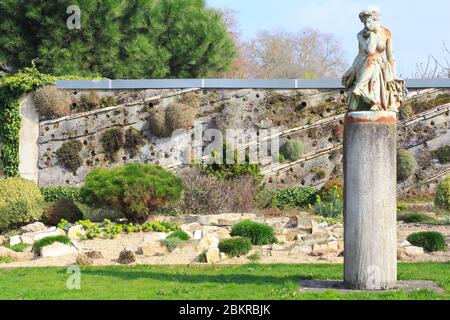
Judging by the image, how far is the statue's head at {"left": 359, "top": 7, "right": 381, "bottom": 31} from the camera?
1055cm

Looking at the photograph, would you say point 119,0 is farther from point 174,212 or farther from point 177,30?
point 174,212

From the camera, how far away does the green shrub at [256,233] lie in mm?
15172

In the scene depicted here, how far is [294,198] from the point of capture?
908 inches

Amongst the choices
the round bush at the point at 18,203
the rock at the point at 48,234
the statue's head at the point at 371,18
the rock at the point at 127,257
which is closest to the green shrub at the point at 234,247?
the rock at the point at 127,257

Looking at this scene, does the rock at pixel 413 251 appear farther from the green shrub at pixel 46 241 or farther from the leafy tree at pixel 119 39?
the leafy tree at pixel 119 39

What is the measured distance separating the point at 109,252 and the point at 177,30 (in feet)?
63.1

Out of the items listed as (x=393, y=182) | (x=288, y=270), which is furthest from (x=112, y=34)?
(x=393, y=182)

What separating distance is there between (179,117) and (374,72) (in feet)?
44.6

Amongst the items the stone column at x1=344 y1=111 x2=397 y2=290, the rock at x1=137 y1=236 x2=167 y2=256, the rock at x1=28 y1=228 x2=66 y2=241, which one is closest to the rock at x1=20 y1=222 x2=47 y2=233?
the rock at x1=28 y1=228 x2=66 y2=241

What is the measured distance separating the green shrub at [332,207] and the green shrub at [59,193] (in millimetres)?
6309

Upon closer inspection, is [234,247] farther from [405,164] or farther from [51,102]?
[51,102]

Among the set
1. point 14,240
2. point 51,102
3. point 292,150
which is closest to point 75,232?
point 14,240

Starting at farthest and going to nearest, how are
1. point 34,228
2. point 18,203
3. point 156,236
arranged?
point 18,203 < point 34,228 < point 156,236

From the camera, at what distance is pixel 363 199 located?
10.3 meters
